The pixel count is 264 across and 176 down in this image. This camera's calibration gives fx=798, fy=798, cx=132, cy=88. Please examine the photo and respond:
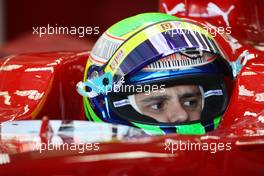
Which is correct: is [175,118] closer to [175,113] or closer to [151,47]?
[175,113]

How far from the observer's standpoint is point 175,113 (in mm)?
1815

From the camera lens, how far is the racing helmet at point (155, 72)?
1.79m

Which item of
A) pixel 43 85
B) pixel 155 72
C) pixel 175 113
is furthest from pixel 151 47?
pixel 43 85

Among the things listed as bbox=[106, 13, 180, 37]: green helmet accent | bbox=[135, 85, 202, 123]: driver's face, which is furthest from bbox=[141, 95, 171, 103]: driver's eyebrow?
bbox=[106, 13, 180, 37]: green helmet accent

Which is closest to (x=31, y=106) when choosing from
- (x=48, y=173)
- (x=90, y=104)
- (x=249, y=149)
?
(x=90, y=104)

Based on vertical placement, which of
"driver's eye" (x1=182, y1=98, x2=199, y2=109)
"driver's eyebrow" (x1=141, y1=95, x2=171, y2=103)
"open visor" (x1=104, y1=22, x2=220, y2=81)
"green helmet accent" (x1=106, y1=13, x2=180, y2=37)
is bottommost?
"driver's eye" (x1=182, y1=98, x2=199, y2=109)

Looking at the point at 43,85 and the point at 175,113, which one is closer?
the point at 175,113

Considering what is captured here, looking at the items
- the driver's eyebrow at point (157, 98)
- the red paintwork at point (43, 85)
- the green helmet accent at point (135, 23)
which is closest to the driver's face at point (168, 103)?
the driver's eyebrow at point (157, 98)

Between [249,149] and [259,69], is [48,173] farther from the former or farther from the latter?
[259,69]

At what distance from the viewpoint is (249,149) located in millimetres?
1502

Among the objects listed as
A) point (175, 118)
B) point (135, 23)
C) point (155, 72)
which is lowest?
point (175, 118)

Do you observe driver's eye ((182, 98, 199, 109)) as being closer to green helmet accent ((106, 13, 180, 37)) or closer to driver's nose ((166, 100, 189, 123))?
driver's nose ((166, 100, 189, 123))

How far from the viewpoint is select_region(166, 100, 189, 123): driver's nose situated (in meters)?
1.80

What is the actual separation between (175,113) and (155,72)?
4.2 inches
